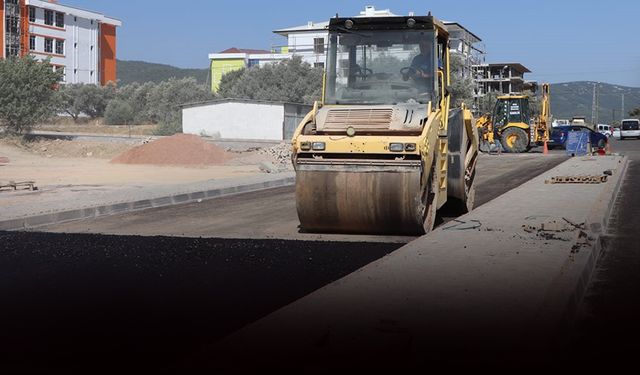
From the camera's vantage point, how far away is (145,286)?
26.5ft

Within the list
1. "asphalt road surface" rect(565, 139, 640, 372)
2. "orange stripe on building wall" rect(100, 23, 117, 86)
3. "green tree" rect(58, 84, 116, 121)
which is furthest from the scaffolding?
"asphalt road surface" rect(565, 139, 640, 372)

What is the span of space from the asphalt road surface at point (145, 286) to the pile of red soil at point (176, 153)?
68.8ft

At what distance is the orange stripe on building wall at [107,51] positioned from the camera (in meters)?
101

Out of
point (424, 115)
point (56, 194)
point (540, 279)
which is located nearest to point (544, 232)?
point (424, 115)

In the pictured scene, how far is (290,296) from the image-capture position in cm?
758

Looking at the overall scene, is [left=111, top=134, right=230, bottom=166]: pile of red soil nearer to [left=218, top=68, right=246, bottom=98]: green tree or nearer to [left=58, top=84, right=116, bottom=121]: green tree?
[left=218, top=68, right=246, bottom=98]: green tree

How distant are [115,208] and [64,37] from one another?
81.7 m

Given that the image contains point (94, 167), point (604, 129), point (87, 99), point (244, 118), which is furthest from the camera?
point (604, 129)

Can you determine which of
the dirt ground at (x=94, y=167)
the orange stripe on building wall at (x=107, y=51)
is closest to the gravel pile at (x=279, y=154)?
the dirt ground at (x=94, y=167)

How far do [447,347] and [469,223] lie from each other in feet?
21.7

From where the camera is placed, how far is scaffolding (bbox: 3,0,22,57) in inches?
3246

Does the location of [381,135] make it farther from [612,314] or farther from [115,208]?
[115,208]

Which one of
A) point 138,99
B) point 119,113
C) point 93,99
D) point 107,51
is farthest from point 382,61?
point 107,51

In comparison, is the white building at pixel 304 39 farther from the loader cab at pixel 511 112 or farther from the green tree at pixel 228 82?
the loader cab at pixel 511 112
